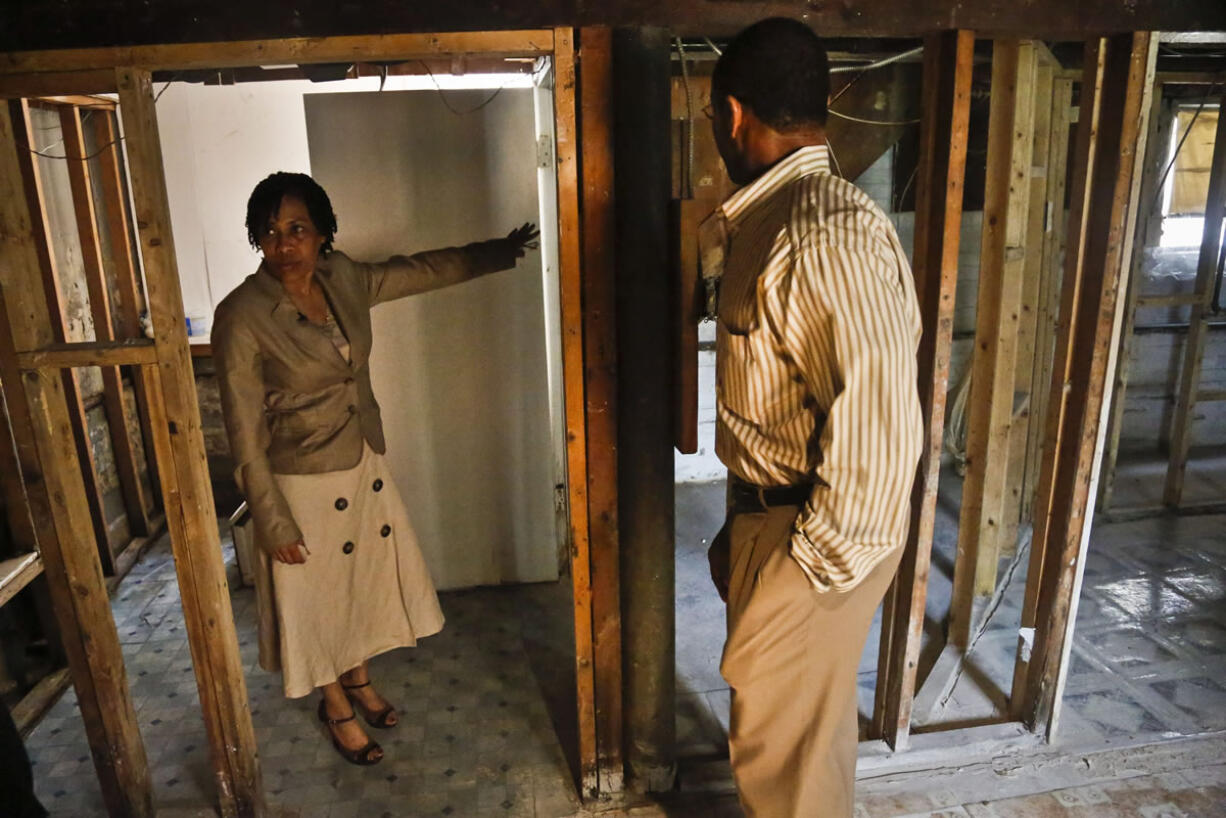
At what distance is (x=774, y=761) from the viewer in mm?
1677

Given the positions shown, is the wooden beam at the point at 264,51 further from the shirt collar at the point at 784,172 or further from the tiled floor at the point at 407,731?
the tiled floor at the point at 407,731

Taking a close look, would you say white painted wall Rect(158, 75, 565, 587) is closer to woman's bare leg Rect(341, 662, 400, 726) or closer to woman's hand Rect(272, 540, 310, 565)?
woman's bare leg Rect(341, 662, 400, 726)

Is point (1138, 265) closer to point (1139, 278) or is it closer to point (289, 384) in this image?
point (1139, 278)

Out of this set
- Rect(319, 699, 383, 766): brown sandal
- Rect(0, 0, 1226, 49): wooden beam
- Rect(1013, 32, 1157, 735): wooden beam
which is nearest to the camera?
Rect(0, 0, 1226, 49): wooden beam

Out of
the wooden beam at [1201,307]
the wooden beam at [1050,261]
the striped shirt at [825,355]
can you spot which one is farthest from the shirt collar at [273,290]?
the wooden beam at [1201,307]

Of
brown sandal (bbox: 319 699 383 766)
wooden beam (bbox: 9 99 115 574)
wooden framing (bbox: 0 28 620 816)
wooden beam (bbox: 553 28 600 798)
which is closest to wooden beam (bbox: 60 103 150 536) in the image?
wooden beam (bbox: 9 99 115 574)

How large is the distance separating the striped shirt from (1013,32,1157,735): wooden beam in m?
1.03

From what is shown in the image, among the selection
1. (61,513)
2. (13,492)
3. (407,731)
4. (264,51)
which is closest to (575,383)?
(264,51)

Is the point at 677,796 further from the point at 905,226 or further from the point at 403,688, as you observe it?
the point at 905,226

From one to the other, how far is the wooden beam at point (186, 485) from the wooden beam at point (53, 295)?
1.41m

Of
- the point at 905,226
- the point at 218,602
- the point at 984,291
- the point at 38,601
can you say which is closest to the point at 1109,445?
the point at 905,226

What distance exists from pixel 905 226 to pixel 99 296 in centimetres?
427

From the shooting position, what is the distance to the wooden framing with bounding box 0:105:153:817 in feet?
6.00

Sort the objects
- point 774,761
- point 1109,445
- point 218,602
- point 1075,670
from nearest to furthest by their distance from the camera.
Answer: point 774,761
point 218,602
point 1075,670
point 1109,445
